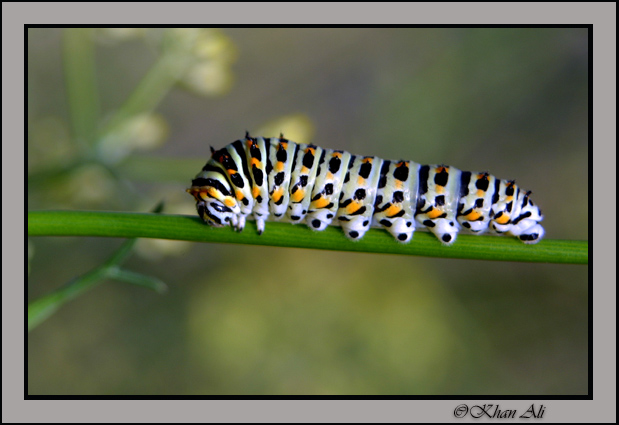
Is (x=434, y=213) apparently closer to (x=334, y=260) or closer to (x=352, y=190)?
(x=352, y=190)

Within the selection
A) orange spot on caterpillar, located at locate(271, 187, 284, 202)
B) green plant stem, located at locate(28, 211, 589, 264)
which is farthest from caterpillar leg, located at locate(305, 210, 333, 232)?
green plant stem, located at locate(28, 211, 589, 264)

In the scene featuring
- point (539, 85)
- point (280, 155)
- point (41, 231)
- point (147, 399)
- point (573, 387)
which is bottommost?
point (573, 387)

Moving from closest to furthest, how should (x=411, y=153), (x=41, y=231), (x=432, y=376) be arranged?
(x=41, y=231), (x=432, y=376), (x=411, y=153)

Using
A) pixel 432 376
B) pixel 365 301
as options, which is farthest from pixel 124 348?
pixel 432 376

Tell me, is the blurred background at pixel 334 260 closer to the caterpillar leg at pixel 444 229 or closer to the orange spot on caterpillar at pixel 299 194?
the orange spot on caterpillar at pixel 299 194

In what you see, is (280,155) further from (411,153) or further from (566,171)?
(566,171)

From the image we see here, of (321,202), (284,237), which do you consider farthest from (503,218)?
(284,237)

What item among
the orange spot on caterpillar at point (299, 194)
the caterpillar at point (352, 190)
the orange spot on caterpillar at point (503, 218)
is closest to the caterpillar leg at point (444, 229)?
the caterpillar at point (352, 190)
